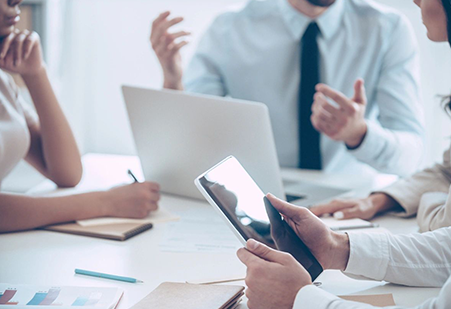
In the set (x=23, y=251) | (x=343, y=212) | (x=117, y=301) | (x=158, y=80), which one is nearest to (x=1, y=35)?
(x=23, y=251)

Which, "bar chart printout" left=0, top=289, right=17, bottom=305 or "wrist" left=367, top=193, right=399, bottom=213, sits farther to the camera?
"wrist" left=367, top=193, right=399, bottom=213

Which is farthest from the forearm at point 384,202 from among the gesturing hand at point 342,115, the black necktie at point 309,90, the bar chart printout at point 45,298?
the bar chart printout at point 45,298

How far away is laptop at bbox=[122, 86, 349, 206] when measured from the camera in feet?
4.00

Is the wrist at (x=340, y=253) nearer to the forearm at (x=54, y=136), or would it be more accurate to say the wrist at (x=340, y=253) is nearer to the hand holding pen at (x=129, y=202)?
the hand holding pen at (x=129, y=202)

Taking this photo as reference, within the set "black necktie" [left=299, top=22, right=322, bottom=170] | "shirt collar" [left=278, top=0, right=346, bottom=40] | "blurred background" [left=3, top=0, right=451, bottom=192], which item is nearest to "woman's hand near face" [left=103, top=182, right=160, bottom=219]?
"black necktie" [left=299, top=22, right=322, bottom=170]

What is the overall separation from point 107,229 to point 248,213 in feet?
1.37

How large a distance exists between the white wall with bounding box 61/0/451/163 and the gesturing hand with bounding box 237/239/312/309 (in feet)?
8.58

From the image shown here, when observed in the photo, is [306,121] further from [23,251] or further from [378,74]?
[23,251]

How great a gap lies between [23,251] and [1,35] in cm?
61

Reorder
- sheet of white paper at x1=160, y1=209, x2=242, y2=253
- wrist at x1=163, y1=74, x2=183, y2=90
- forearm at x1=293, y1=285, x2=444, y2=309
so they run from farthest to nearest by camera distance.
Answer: wrist at x1=163, y1=74, x2=183, y2=90 → sheet of white paper at x1=160, y1=209, x2=242, y2=253 → forearm at x1=293, y1=285, x2=444, y2=309

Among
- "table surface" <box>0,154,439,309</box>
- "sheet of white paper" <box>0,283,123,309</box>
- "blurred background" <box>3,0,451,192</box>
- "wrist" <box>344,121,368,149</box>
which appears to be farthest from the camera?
"blurred background" <box>3,0,451,192</box>

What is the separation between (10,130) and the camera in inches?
50.5

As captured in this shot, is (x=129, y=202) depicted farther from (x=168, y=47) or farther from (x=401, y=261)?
(x=168, y=47)

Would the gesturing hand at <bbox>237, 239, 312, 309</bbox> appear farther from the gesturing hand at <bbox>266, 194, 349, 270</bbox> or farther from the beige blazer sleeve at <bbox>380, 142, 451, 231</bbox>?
the beige blazer sleeve at <bbox>380, 142, 451, 231</bbox>
